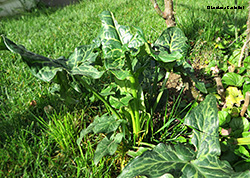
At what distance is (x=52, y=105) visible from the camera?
159cm

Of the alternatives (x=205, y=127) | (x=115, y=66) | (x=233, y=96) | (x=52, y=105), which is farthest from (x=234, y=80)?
(x=52, y=105)

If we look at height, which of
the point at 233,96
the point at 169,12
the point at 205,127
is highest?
the point at 169,12

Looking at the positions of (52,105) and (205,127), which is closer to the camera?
(205,127)

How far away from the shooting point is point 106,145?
3.58 feet

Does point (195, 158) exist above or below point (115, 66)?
below

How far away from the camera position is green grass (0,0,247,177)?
A: 1180 mm

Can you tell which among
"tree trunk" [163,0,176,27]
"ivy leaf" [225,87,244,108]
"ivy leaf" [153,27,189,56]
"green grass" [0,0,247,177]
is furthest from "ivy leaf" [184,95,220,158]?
"tree trunk" [163,0,176,27]

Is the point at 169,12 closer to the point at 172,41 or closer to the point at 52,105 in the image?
the point at 172,41

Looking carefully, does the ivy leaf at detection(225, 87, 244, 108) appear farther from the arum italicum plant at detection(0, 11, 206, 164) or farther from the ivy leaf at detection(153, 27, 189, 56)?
the ivy leaf at detection(153, 27, 189, 56)

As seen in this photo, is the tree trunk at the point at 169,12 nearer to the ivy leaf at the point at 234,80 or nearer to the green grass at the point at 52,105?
the green grass at the point at 52,105

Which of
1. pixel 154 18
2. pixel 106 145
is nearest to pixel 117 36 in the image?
pixel 106 145

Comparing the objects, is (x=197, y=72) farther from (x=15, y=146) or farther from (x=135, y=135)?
(x=15, y=146)

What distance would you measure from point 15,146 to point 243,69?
1670 mm

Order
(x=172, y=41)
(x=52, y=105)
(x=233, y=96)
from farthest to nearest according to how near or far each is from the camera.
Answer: (x=52, y=105), (x=233, y=96), (x=172, y=41)
